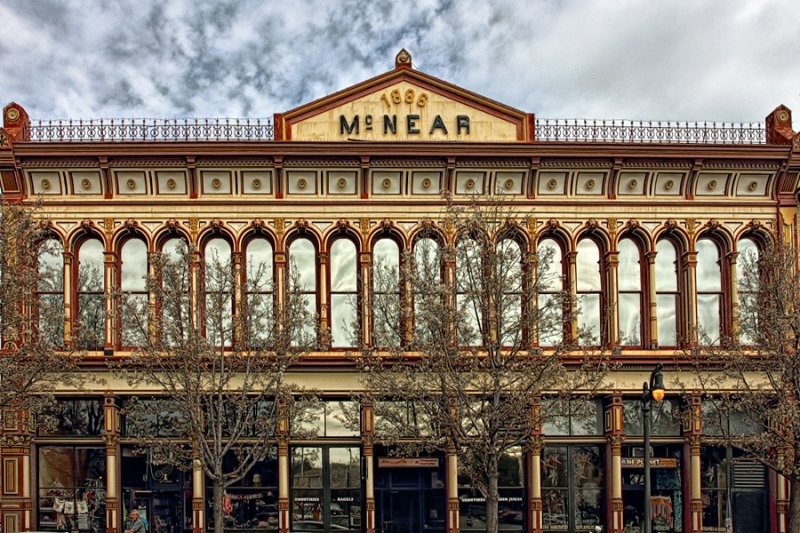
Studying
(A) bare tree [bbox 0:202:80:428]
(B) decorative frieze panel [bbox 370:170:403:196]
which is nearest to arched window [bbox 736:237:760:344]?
(B) decorative frieze panel [bbox 370:170:403:196]

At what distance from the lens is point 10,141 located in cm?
2433

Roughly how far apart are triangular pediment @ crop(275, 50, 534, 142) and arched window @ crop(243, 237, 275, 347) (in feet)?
11.7

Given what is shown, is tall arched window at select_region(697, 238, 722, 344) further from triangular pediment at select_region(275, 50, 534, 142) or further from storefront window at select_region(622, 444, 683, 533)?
triangular pediment at select_region(275, 50, 534, 142)

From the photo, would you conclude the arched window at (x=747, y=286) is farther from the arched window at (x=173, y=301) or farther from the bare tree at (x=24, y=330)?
the bare tree at (x=24, y=330)

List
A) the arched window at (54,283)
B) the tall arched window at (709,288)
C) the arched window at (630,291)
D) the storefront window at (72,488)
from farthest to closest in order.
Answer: the tall arched window at (709,288)
the arched window at (630,291)
the storefront window at (72,488)
the arched window at (54,283)

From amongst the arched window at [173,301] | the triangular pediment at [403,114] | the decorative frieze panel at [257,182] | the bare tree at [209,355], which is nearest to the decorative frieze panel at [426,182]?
the triangular pediment at [403,114]

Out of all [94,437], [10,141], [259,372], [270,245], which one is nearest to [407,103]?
[270,245]

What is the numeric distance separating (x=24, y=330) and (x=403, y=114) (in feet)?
39.8

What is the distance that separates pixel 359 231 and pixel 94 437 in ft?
32.2

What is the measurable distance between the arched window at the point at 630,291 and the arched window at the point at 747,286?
2882mm

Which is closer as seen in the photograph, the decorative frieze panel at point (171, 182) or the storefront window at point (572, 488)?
the storefront window at point (572, 488)

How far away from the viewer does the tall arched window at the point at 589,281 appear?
25.3 meters

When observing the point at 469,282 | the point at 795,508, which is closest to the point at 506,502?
the point at 795,508

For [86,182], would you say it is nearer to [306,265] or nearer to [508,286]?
[306,265]
